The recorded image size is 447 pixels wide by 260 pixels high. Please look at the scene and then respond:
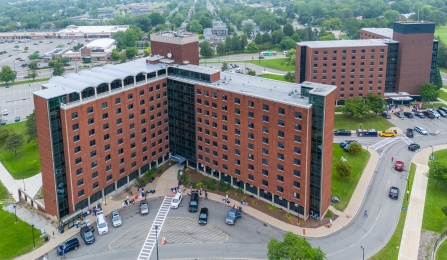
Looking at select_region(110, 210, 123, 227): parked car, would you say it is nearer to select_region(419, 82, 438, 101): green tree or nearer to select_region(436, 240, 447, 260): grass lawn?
select_region(436, 240, 447, 260): grass lawn

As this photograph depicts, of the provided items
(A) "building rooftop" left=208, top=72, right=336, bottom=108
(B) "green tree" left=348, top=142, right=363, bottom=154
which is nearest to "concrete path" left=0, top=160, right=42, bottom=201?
(A) "building rooftop" left=208, top=72, right=336, bottom=108

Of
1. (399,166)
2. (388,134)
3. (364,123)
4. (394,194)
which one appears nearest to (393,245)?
(394,194)

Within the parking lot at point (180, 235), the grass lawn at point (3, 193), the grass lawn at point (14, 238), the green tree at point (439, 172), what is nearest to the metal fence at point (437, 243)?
the green tree at point (439, 172)

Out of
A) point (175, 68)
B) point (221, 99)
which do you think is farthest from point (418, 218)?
point (175, 68)

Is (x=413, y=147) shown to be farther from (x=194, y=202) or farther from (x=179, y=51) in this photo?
(x=179, y=51)

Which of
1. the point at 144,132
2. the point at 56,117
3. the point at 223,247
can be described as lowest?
the point at 223,247

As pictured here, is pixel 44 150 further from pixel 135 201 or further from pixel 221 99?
pixel 221 99
